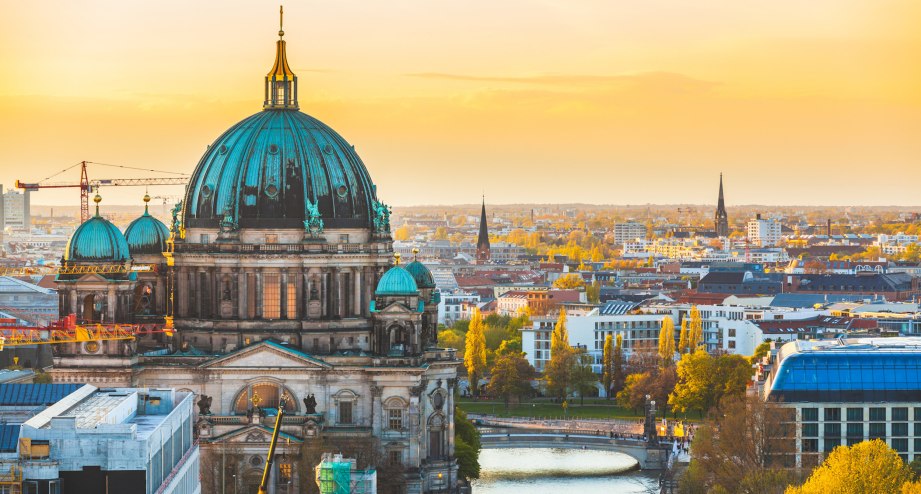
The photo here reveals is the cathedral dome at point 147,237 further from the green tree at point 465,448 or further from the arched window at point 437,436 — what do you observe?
the green tree at point 465,448

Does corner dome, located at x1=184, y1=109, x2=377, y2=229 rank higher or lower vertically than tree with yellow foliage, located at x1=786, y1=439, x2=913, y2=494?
higher

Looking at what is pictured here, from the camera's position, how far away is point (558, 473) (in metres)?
158

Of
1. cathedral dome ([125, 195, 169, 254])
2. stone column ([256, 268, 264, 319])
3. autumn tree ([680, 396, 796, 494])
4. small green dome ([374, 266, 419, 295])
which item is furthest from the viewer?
cathedral dome ([125, 195, 169, 254])

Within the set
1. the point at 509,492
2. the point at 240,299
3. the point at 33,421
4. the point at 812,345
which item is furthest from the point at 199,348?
the point at 33,421

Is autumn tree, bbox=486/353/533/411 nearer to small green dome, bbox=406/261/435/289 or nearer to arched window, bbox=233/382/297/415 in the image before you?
small green dome, bbox=406/261/435/289

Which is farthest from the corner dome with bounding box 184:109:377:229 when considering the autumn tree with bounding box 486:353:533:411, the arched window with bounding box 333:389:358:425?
the autumn tree with bounding box 486:353:533:411

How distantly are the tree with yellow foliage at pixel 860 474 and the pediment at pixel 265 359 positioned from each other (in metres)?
29.9

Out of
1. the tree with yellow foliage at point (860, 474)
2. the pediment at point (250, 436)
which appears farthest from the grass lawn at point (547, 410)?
the tree with yellow foliage at point (860, 474)

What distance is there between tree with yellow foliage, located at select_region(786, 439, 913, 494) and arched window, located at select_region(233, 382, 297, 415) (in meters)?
31.0

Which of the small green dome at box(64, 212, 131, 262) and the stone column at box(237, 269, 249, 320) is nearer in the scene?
the small green dome at box(64, 212, 131, 262)

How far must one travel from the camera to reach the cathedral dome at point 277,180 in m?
138

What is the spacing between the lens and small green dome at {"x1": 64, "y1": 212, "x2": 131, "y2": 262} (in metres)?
136

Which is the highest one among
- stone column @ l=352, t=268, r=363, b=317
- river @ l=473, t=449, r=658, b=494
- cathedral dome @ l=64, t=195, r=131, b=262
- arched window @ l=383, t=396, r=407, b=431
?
cathedral dome @ l=64, t=195, r=131, b=262

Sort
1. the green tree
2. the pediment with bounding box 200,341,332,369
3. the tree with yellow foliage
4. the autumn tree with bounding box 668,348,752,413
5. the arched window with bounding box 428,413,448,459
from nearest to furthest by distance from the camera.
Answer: the tree with yellow foliage → the pediment with bounding box 200,341,332,369 → the arched window with bounding box 428,413,448,459 → the green tree → the autumn tree with bounding box 668,348,752,413
